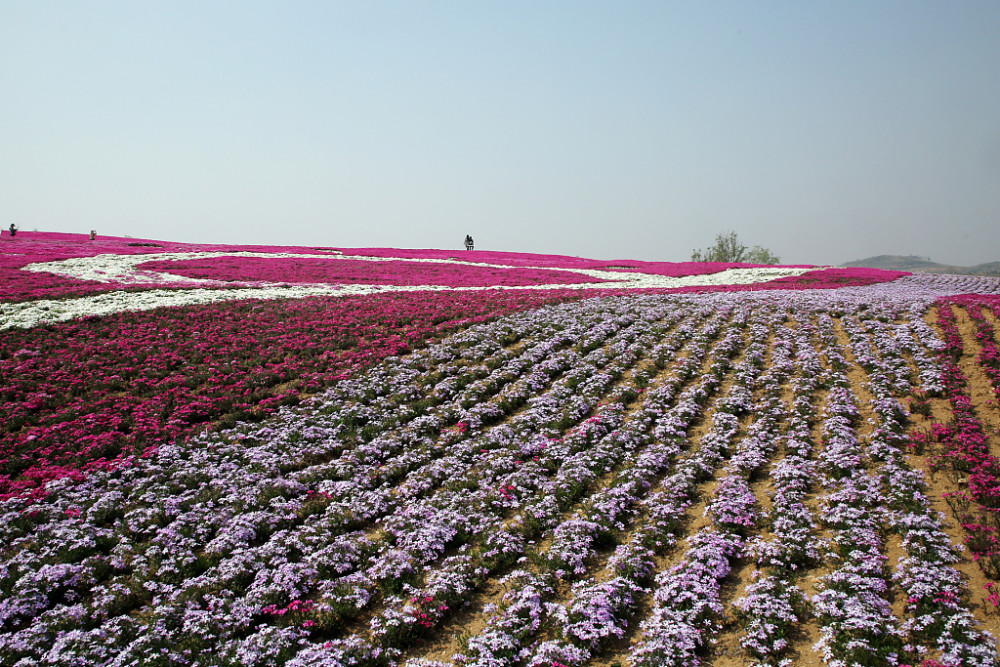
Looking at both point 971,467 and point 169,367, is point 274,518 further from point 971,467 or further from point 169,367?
point 971,467

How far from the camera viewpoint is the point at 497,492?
11.9m

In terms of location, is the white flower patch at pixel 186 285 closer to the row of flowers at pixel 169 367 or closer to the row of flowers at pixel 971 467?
the row of flowers at pixel 169 367

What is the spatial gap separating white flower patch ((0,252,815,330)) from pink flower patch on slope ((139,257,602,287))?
4.56 feet

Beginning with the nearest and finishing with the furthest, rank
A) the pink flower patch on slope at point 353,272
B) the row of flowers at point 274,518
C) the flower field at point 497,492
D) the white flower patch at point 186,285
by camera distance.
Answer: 1. the flower field at point 497,492
2. the row of flowers at point 274,518
3. the white flower patch at point 186,285
4. the pink flower patch on slope at point 353,272

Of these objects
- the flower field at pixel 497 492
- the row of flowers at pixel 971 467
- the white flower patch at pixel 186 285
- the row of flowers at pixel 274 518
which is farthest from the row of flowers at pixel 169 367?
the row of flowers at pixel 971 467

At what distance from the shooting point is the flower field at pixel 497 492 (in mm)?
8109

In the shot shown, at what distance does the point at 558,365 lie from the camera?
19.6 meters

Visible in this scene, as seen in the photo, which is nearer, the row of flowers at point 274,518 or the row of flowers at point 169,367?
the row of flowers at point 274,518

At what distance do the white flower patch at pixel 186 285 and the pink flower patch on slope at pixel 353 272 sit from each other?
139cm

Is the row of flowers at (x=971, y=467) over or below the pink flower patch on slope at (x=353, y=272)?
below

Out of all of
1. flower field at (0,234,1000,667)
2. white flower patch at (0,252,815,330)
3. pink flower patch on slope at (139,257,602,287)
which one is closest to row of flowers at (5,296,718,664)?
flower field at (0,234,1000,667)

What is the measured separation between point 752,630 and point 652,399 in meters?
8.90

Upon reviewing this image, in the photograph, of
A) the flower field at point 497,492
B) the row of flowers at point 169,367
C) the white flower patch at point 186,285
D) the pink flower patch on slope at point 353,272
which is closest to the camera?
the flower field at point 497,492

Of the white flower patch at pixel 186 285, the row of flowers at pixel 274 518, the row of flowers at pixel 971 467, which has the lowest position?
the row of flowers at pixel 274 518
